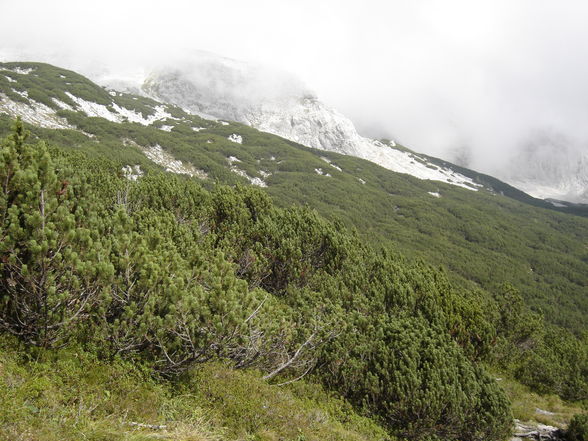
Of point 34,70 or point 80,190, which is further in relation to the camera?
point 34,70

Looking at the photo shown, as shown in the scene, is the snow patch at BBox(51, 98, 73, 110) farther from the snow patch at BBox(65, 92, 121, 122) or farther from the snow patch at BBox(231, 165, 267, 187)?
the snow patch at BBox(231, 165, 267, 187)

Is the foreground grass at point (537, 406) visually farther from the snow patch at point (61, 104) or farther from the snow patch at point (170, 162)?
the snow patch at point (61, 104)

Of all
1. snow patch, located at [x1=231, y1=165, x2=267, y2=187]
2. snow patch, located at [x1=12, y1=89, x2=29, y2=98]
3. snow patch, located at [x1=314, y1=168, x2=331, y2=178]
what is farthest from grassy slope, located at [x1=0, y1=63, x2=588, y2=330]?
snow patch, located at [x1=231, y1=165, x2=267, y2=187]

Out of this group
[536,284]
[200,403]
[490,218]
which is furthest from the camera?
[490,218]

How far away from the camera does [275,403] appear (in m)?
8.59

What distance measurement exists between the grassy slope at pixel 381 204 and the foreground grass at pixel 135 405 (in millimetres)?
65618

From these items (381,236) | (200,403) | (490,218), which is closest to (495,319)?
(200,403)

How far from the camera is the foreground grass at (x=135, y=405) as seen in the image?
17.0 feet

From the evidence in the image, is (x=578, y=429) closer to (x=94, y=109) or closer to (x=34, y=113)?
(x=34, y=113)

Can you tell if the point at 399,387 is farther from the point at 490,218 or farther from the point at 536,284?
the point at 490,218

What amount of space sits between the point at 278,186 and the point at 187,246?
9856 cm

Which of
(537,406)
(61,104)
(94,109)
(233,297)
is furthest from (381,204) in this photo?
(233,297)

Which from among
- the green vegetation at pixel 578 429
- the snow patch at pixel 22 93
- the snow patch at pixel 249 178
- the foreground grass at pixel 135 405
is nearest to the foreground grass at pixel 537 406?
the green vegetation at pixel 578 429

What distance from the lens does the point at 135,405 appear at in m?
6.34
